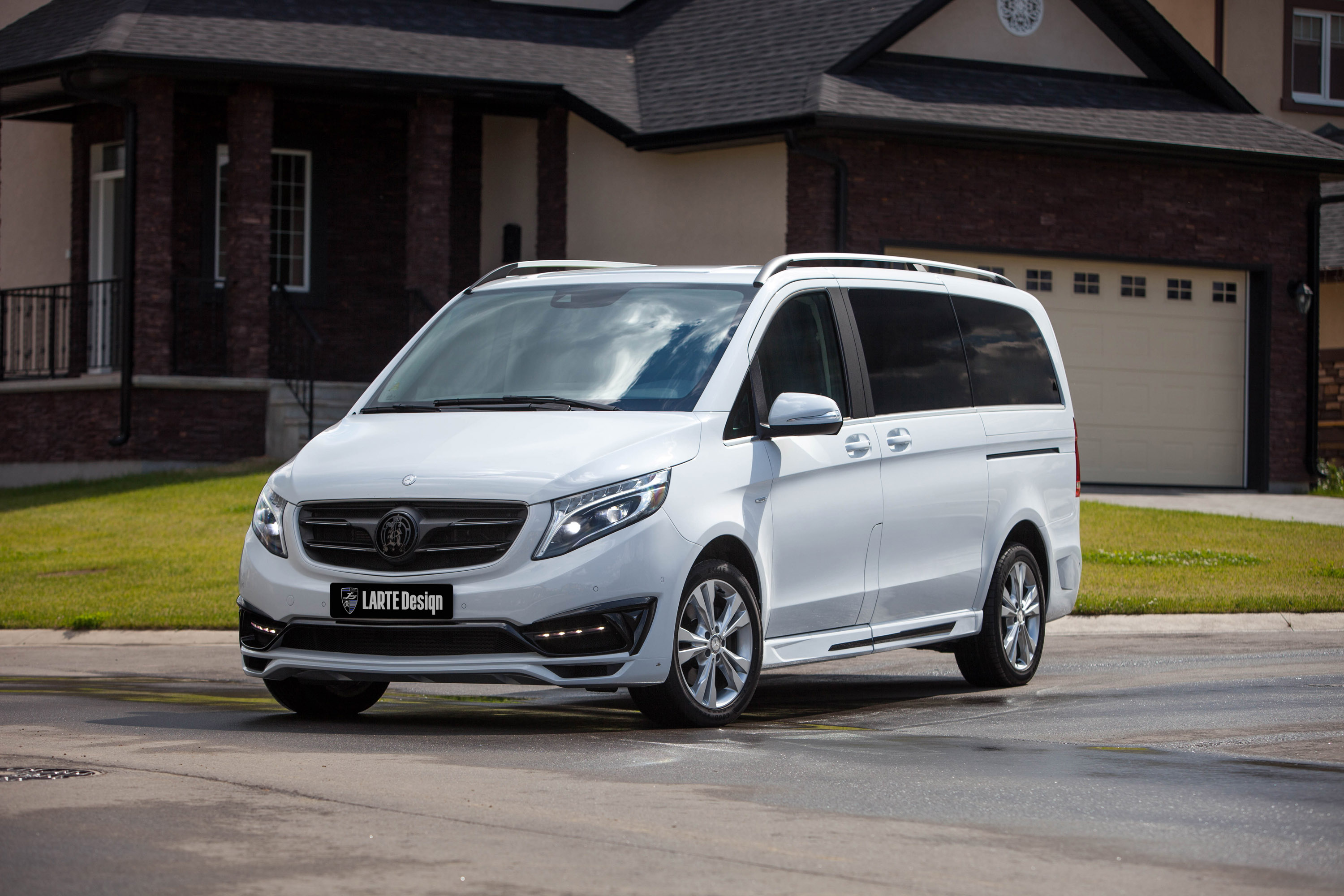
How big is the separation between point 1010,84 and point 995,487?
14.0 meters

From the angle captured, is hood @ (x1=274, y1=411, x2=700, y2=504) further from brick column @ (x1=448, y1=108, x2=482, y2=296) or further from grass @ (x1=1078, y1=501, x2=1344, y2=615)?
brick column @ (x1=448, y1=108, x2=482, y2=296)

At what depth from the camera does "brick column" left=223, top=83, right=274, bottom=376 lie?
879 inches

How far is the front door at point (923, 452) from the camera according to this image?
8.95m

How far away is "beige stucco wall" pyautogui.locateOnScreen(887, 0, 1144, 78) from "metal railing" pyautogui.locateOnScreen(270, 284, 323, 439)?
816 centimetres

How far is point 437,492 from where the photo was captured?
743cm

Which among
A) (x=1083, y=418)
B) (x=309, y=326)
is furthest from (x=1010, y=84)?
(x=309, y=326)

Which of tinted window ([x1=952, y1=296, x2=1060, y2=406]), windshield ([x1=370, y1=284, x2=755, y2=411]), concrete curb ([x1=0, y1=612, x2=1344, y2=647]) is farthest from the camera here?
concrete curb ([x1=0, y1=612, x2=1344, y2=647])

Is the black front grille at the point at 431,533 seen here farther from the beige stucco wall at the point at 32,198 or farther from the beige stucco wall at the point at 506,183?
the beige stucco wall at the point at 32,198

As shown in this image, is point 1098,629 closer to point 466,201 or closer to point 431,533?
point 431,533

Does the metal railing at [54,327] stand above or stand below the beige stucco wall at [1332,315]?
below

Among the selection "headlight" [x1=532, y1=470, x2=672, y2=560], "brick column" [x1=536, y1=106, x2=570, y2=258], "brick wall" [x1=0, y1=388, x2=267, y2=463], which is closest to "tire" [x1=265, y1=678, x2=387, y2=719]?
"headlight" [x1=532, y1=470, x2=672, y2=560]

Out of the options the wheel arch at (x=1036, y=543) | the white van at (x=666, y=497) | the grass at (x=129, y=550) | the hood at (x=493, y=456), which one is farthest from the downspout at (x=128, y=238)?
the hood at (x=493, y=456)

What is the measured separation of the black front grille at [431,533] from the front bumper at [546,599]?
0.04m

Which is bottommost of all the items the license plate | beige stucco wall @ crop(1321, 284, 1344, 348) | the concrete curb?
the concrete curb
